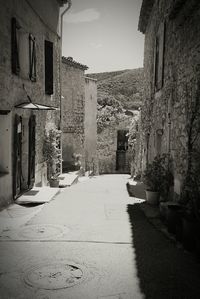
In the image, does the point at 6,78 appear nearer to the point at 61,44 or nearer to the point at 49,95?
the point at 49,95

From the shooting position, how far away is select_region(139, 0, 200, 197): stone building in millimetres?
6355

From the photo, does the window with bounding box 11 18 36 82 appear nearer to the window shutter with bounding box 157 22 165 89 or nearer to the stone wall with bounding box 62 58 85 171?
the window shutter with bounding box 157 22 165 89

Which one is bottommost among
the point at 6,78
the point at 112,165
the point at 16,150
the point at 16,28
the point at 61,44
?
the point at 112,165

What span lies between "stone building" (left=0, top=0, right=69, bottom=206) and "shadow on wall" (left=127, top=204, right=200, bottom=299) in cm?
391

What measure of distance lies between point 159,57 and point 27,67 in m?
4.12

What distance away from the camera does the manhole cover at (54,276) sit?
4027mm

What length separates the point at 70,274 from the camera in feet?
14.2

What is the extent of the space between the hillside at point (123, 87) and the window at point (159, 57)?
2335 cm

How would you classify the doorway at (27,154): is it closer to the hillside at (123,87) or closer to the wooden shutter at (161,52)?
the wooden shutter at (161,52)

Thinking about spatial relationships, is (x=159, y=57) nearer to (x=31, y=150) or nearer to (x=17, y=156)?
(x=31, y=150)

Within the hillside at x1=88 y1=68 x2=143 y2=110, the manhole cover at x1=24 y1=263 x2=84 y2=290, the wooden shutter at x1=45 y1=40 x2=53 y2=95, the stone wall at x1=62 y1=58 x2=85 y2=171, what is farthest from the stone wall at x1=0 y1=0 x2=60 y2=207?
the hillside at x1=88 y1=68 x2=143 y2=110

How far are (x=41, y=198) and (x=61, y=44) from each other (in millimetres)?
8244

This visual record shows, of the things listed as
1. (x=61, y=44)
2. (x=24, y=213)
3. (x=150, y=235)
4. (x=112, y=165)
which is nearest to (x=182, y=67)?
(x=150, y=235)

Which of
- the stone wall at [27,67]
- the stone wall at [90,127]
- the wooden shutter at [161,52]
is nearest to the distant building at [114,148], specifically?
the stone wall at [90,127]
